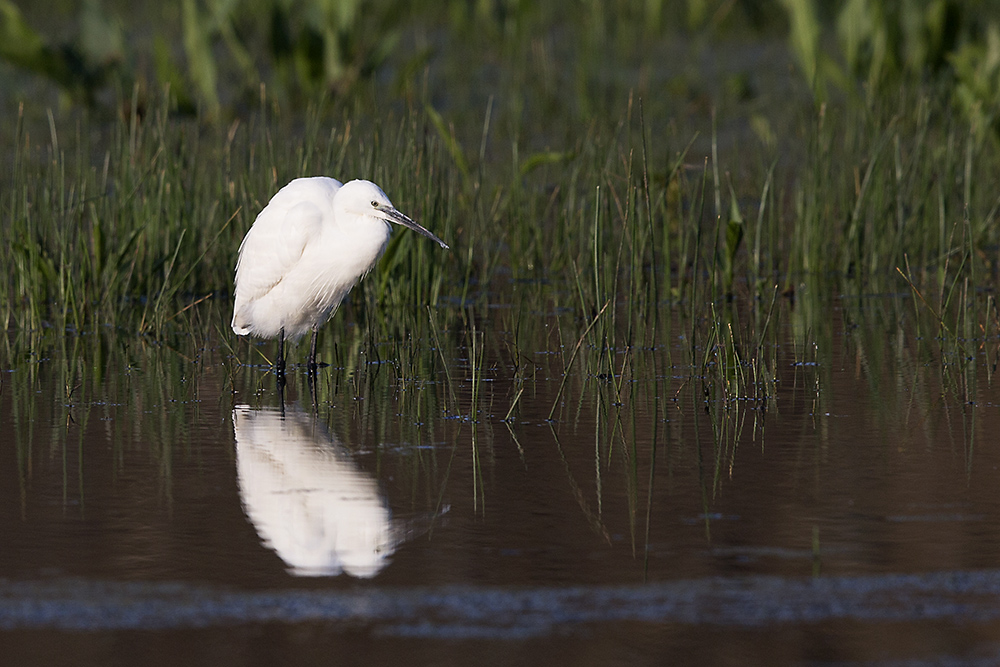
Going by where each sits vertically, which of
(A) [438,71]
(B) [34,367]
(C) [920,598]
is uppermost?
(A) [438,71]

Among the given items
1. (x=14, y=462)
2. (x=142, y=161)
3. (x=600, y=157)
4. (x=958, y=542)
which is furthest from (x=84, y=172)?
(x=958, y=542)

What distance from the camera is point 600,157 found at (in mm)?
8375

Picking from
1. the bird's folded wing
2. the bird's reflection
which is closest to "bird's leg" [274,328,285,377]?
the bird's folded wing

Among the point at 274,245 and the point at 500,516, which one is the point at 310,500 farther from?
the point at 274,245

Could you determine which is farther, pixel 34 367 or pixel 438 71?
pixel 438 71

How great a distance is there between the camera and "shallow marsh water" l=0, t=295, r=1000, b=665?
331cm

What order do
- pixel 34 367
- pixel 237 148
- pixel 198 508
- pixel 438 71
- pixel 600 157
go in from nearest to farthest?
pixel 198 508, pixel 34 367, pixel 600 157, pixel 237 148, pixel 438 71

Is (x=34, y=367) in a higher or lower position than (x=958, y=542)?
higher

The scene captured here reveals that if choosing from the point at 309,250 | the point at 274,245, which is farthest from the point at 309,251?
the point at 274,245

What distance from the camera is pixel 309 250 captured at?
676cm

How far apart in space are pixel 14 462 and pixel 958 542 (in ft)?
9.04

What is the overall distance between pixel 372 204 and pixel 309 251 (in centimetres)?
43

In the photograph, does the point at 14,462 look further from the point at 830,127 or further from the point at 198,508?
the point at 830,127

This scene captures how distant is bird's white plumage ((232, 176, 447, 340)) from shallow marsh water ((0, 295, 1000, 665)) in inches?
17.5
